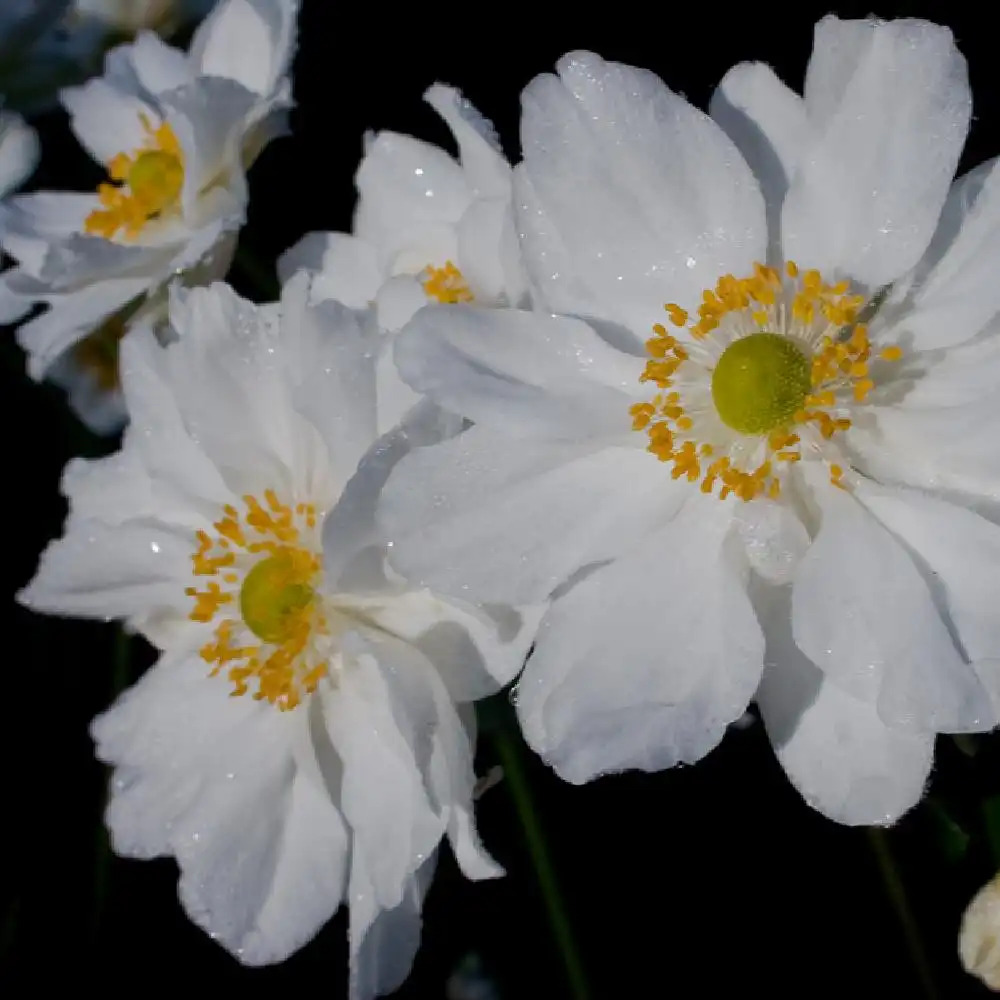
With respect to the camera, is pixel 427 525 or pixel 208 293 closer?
pixel 427 525

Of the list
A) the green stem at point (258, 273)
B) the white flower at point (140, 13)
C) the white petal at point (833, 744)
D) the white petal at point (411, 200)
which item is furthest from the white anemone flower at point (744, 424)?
the white flower at point (140, 13)

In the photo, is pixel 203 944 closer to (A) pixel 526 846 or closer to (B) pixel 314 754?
(A) pixel 526 846

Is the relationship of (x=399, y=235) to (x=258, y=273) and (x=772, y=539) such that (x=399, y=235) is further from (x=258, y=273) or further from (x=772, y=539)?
(x=772, y=539)

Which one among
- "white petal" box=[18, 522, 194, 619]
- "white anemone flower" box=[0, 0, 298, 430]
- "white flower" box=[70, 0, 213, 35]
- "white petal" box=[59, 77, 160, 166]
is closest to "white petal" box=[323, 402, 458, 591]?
"white petal" box=[18, 522, 194, 619]

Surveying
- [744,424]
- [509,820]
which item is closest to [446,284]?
[744,424]

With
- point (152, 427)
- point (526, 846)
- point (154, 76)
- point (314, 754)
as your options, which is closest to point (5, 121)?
point (154, 76)
